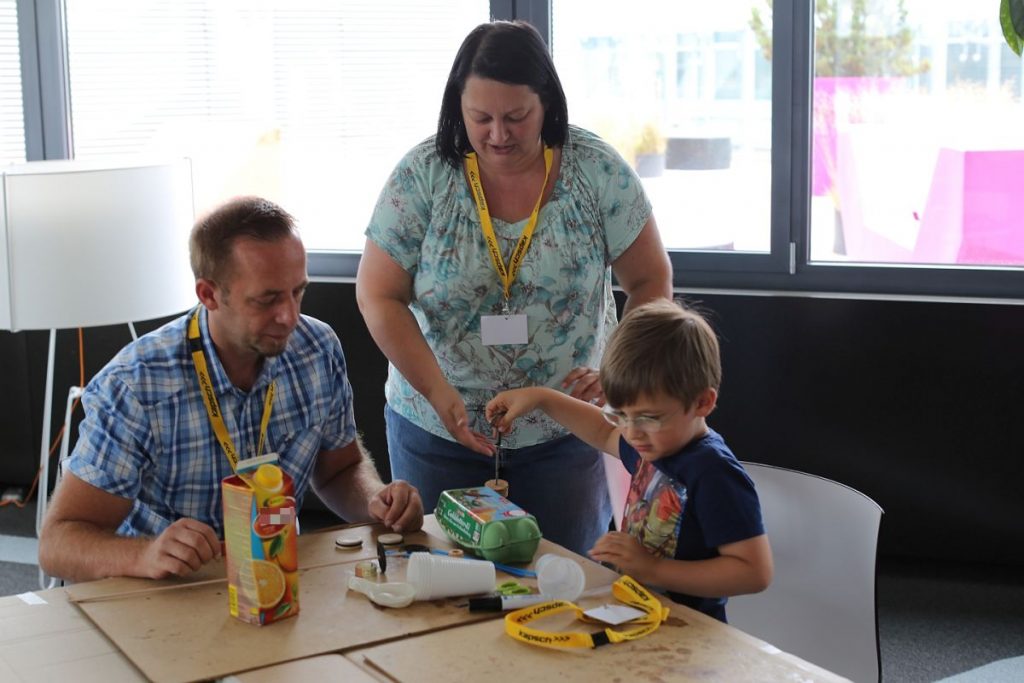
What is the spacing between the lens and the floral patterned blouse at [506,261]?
2.35 meters

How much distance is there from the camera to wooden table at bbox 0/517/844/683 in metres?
1.49

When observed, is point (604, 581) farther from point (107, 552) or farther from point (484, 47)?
point (484, 47)

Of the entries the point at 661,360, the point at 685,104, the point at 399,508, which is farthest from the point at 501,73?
the point at 685,104

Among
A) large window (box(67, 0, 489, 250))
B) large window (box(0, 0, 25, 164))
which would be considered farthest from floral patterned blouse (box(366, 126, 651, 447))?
large window (box(0, 0, 25, 164))

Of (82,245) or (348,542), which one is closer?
(348,542)

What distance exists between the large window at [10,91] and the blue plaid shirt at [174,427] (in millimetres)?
3258

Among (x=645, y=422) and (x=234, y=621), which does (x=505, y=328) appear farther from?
(x=234, y=621)

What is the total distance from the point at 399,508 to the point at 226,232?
0.55m

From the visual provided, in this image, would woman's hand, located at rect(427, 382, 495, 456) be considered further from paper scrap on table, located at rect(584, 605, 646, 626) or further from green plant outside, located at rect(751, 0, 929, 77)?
green plant outside, located at rect(751, 0, 929, 77)

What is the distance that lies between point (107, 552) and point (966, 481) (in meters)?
2.84

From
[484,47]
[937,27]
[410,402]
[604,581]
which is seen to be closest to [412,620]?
[604,581]

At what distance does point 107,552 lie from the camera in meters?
1.87

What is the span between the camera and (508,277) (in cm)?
235

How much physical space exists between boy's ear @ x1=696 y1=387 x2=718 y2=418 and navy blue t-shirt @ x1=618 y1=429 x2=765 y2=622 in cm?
4
